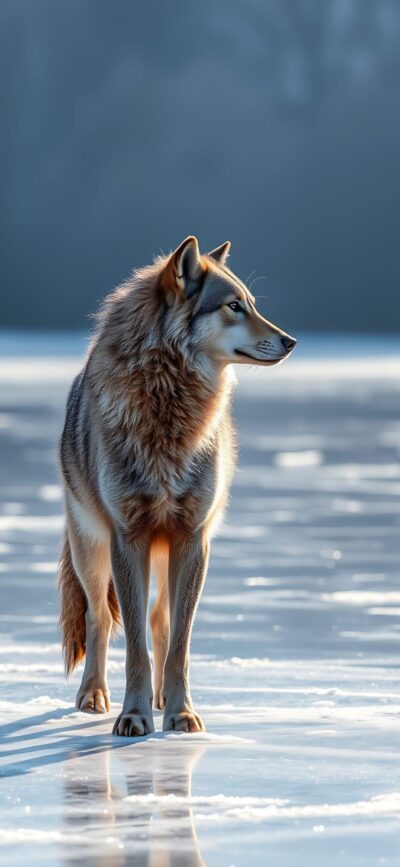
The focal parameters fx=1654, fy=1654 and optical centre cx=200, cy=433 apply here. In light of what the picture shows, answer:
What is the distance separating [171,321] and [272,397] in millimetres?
22988

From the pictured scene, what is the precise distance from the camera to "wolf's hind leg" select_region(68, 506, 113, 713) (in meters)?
6.56

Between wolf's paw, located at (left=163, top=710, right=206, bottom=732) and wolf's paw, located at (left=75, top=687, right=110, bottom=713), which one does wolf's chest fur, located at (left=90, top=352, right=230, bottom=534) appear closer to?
wolf's paw, located at (left=163, top=710, right=206, bottom=732)

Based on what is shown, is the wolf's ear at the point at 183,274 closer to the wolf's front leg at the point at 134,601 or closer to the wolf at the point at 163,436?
the wolf at the point at 163,436

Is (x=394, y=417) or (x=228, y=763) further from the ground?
(x=394, y=417)

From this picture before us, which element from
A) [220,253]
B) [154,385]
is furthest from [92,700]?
[220,253]

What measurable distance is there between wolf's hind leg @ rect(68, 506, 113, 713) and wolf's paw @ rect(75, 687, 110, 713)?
4 centimetres

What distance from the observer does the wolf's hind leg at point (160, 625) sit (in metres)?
6.62

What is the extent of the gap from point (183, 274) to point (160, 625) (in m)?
1.56

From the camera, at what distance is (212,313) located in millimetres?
6156

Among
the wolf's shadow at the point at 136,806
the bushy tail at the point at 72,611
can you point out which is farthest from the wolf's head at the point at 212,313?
the wolf's shadow at the point at 136,806

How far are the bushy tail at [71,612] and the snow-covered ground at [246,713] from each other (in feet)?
0.51

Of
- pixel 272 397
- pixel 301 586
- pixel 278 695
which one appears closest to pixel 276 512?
pixel 301 586

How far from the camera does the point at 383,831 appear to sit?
4.28 metres

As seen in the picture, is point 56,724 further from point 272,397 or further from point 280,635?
point 272,397
